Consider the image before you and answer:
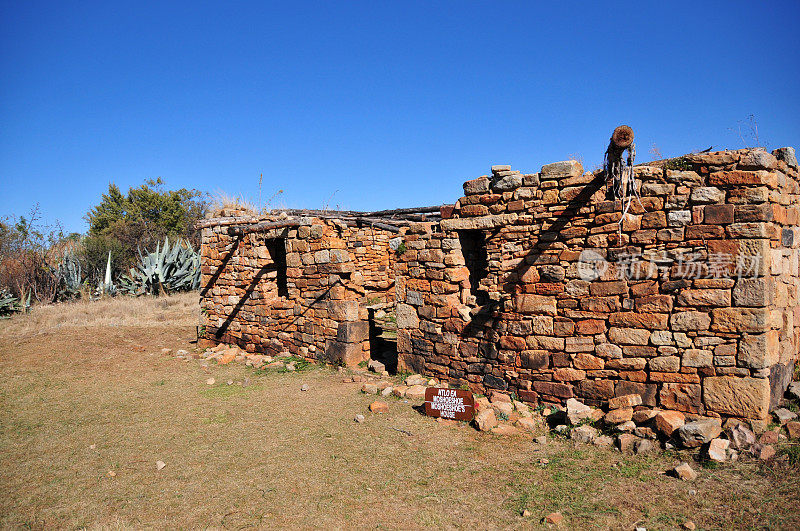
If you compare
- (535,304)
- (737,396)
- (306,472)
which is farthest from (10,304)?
(737,396)

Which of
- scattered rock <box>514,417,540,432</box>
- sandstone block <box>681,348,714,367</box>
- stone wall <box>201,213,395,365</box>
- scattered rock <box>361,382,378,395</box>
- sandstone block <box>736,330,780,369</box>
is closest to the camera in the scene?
sandstone block <box>736,330,780,369</box>

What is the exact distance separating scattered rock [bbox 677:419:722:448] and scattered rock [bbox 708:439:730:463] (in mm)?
95

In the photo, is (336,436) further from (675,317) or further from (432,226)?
(675,317)

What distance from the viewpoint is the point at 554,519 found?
3.88 m

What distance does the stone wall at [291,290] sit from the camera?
9.01m

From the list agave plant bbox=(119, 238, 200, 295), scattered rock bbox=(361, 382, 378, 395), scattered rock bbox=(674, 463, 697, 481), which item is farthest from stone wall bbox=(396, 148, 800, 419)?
agave plant bbox=(119, 238, 200, 295)

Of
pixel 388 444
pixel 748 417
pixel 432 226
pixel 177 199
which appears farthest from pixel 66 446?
pixel 177 199

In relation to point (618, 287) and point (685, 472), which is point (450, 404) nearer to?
point (618, 287)

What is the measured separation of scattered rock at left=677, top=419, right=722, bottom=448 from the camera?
4727mm

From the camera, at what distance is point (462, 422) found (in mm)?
6121

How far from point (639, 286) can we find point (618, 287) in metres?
0.23

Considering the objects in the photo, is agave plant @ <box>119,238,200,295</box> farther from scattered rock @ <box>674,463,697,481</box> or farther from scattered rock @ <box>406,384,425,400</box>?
scattered rock @ <box>674,463,697,481</box>

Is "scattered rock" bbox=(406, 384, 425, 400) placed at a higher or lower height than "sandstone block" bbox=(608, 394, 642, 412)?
lower

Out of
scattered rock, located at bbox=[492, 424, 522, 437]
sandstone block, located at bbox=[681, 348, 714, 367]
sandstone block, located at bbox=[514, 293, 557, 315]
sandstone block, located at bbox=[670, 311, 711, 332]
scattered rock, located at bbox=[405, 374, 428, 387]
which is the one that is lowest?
scattered rock, located at bbox=[492, 424, 522, 437]
